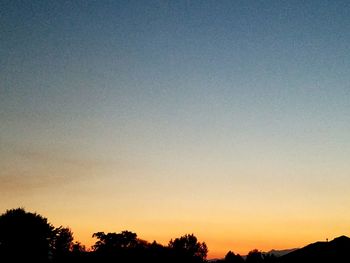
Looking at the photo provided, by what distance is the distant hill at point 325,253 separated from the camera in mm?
42469

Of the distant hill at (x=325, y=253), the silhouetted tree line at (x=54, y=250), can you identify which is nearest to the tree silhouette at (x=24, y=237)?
the silhouetted tree line at (x=54, y=250)

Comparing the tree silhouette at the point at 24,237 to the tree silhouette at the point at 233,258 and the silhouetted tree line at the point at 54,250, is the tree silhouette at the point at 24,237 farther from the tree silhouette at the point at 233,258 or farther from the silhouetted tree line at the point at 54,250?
the tree silhouette at the point at 233,258

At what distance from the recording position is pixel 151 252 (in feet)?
182

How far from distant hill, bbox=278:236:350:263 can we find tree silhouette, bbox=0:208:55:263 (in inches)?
1594

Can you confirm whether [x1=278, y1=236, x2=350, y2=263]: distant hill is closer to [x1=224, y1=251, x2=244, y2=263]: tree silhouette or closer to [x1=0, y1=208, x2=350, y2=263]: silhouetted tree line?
[x1=0, y1=208, x2=350, y2=263]: silhouetted tree line

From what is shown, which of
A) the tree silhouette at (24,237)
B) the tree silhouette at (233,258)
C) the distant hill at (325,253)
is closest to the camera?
the distant hill at (325,253)

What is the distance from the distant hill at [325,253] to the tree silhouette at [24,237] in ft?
133

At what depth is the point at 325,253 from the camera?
44.0 meters

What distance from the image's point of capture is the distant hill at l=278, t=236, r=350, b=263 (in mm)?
42469

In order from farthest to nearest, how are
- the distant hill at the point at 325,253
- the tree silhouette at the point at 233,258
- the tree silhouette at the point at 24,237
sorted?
the tree silhouette at the point at 233,258 → the tree silhouette at the point at 24,237 → the distant hill at the point at 325,253

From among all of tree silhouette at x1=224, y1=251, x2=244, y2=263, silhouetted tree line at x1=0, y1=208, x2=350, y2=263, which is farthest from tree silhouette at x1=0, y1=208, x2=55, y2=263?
tree silhouette at x1=224, y1=251, x2=244, y2=263

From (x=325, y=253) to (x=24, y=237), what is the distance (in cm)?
4813

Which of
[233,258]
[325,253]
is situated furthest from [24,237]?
[233,258]

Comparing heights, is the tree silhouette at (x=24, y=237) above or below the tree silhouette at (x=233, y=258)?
above
